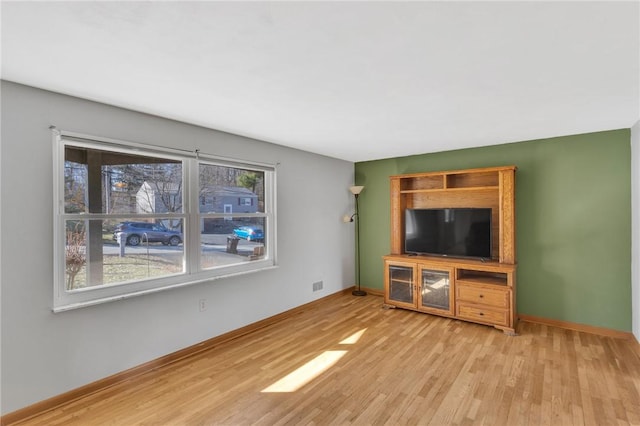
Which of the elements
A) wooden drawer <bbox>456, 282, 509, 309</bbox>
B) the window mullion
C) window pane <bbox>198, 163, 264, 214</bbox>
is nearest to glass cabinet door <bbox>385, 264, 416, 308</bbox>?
wooden drawer <bbox>456, 282, 509, 309</bbox>

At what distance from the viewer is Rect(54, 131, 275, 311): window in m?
2.35

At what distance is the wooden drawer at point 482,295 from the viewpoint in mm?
3488

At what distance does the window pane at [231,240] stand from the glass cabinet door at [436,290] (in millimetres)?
2171

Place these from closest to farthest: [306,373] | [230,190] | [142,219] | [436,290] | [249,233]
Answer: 1. [306,373]
2. [142,219]
3. [230,190]
4. [249,233]
5. [436,290]

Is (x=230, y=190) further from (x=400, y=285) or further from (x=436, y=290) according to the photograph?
(x=436, y=290)

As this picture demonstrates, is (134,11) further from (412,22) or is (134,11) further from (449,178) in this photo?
(449,178)

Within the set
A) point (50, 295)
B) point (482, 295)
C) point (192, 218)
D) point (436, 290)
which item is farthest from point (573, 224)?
point (50, 295)

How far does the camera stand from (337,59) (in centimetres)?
176

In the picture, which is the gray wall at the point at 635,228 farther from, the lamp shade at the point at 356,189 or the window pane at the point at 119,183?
the window pane at the point at 119,183

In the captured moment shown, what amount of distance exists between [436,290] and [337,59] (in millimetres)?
3282

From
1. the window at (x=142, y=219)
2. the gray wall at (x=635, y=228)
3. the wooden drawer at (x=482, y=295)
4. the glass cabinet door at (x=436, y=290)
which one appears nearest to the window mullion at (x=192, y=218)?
the window at (x=142, y=219)

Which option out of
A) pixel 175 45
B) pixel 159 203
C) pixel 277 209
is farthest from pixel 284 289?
pixel 175 45

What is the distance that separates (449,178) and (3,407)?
4820 mm

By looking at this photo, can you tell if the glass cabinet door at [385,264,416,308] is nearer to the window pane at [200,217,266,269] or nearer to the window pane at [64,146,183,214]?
the window pane at [200,217,266,269]
